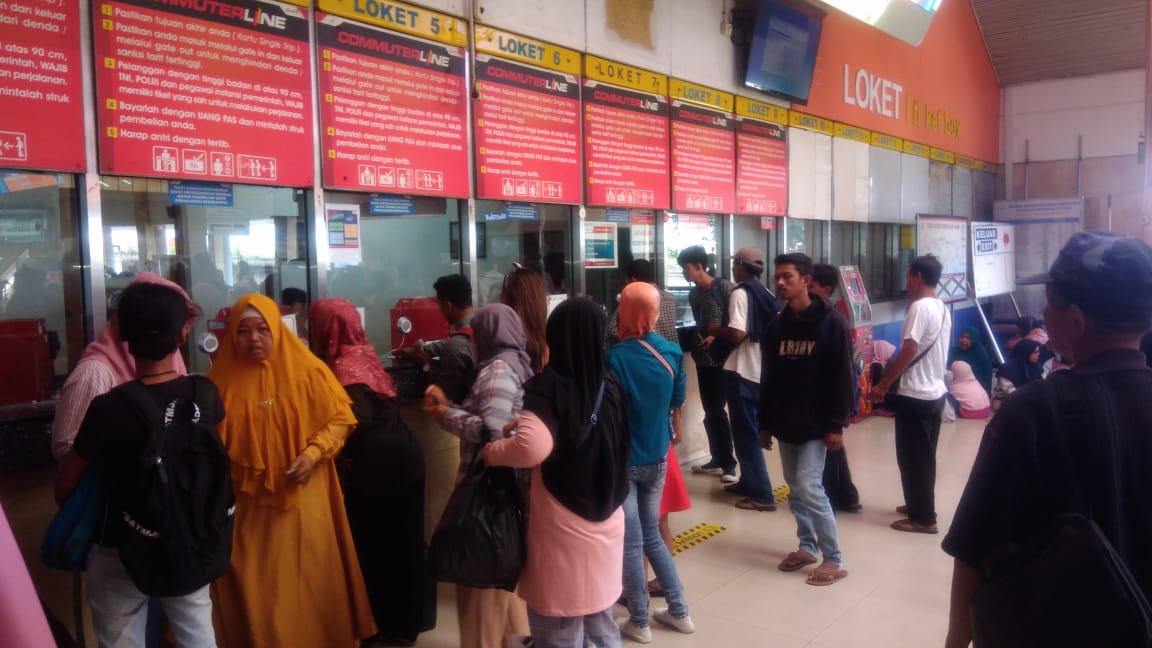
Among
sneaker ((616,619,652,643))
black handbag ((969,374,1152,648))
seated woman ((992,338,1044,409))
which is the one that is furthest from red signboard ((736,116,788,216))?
black handbag ((969,374,1152,648))

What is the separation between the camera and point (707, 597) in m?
3.72

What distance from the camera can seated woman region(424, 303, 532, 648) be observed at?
8.77 feet

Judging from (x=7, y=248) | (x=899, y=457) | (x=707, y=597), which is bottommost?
(x=707, y=597)

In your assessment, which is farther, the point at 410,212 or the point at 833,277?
the point at 833,277

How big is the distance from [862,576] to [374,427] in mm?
2467

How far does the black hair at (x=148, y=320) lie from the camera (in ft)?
7.02

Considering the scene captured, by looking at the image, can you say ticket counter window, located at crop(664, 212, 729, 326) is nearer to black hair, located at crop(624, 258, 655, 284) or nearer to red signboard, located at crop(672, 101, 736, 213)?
red signboard, located at crop(672, 101, 736, 213)

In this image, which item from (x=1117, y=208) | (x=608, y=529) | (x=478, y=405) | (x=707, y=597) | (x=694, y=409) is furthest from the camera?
(x=1117, y=208)

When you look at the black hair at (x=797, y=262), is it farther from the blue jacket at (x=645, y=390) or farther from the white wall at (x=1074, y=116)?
the white wall at (x=1074, y=116)

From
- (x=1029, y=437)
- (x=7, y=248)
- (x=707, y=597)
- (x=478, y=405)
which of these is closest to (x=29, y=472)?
(x=7, y=248)

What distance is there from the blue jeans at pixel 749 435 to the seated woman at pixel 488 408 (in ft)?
7.75

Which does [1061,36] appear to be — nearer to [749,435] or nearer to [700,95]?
[700,95]

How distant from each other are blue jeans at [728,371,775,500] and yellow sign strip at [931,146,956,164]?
5.74 m

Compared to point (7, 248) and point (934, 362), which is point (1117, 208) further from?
point (7, 248)
